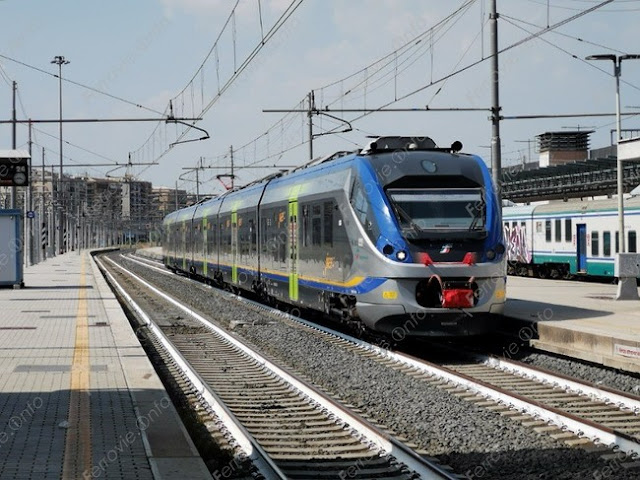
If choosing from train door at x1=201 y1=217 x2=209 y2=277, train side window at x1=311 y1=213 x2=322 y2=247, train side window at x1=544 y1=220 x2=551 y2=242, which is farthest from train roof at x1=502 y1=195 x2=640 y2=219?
train side window at x1=311 y1=213 x2=322 y2=247

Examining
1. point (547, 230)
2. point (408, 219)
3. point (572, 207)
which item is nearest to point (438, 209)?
point (408, 219)

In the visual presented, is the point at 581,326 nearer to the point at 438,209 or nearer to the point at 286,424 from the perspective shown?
the point at 438,209

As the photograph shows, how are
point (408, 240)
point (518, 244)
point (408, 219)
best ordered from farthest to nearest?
point (518, 244), point (408, 219), point (408, 240)

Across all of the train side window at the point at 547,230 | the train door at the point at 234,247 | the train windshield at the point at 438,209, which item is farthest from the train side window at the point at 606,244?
the train windshield at the point at 438,209

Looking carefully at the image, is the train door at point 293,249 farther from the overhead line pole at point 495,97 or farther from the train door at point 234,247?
the train door at point 234,247

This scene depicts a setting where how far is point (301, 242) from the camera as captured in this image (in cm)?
1912

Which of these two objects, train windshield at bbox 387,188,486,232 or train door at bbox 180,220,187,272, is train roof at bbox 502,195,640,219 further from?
train windshield at bbox 387,188,486,232

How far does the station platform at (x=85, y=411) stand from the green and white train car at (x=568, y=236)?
60.1 feet

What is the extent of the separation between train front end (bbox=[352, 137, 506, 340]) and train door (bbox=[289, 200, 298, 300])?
4396mm

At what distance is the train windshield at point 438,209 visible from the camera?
48.0 feet

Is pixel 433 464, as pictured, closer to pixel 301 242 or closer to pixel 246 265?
pixel 301 242

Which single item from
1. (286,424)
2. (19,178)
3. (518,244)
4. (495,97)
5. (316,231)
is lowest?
(286,424)

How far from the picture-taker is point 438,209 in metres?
14.8

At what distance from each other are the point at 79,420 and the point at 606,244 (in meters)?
25.4
